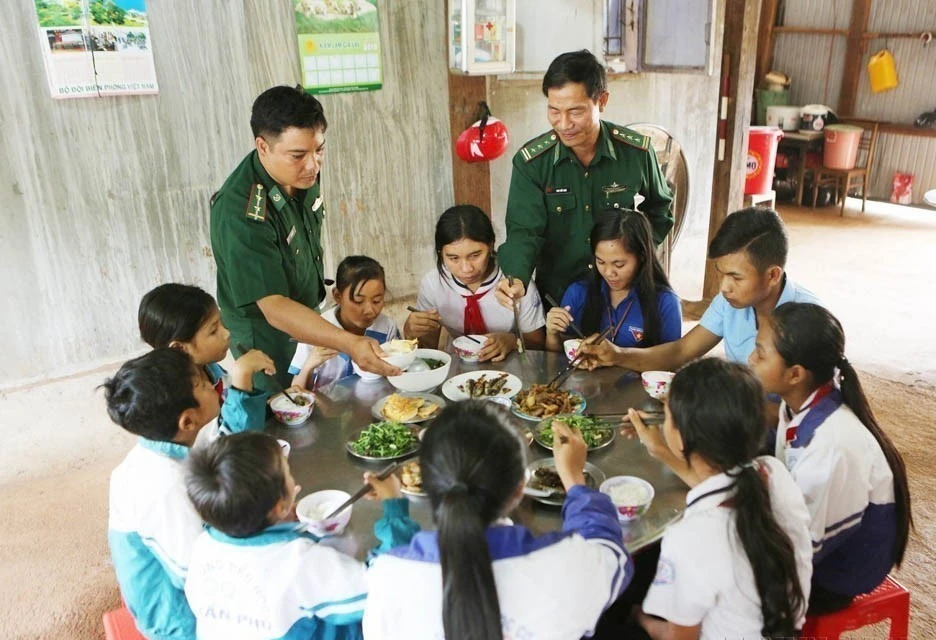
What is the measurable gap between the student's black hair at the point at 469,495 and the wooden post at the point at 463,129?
3.82 meters

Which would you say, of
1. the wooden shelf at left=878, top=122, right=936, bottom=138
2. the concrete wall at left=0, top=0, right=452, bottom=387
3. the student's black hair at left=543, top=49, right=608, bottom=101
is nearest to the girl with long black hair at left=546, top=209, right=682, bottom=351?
the student's black hair at left=543, top=49, right=608, bottom=101

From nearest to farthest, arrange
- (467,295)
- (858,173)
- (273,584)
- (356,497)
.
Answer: (273,584)
(356,497)
(467,295)
(858,173)

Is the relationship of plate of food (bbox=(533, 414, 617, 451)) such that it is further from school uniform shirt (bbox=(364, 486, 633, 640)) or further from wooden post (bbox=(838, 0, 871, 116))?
wooden post (bbox=(838, 0, 871, 116))

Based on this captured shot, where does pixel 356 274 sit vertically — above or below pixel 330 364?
above

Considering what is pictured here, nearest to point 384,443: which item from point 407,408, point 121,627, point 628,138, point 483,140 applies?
point 407,408

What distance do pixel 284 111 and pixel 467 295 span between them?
1136 millimetres

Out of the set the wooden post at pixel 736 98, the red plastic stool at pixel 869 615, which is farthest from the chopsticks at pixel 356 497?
the wooden post at pixel 736 98

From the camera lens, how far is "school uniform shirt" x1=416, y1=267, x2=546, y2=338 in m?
3.32

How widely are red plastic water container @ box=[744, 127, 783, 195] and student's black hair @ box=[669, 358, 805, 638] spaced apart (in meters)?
5.72

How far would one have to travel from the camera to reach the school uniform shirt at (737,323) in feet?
9.07

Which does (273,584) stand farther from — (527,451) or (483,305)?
(483,305)

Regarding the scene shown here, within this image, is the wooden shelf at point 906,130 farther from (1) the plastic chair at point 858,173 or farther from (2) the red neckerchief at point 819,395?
(2) the red neckerchief at point 819,395

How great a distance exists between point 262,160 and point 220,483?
1559mm

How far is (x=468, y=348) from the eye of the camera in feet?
9.80
